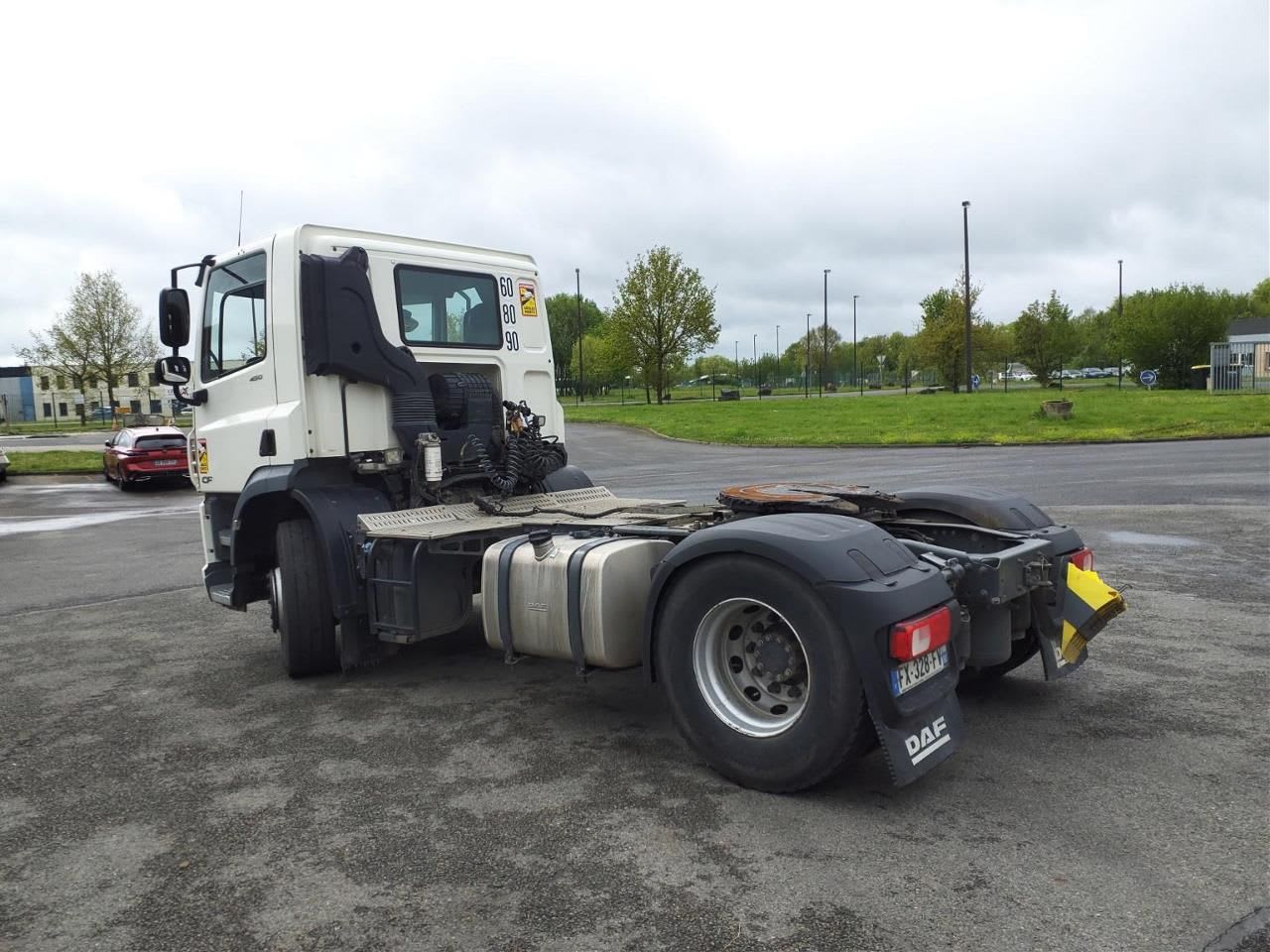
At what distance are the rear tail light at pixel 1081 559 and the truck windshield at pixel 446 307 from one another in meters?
4.02

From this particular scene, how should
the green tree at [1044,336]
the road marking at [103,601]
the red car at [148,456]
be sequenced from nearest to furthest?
the road marking at [103,601] → the red car at [148,456] → the green tree at [1044,336]

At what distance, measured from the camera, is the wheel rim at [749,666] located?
160 inches

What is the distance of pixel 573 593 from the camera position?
4.58 metres

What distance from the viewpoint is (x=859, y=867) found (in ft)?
11.0

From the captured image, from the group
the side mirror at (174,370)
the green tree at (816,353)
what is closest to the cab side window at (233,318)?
the side mirror at (174,370)

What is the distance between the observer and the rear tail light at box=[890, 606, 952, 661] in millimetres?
3566

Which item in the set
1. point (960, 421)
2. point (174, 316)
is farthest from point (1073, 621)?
point (960, 421)

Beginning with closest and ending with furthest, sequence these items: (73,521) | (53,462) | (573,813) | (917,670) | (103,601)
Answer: (917,670) → (573,813) → (103,601) → (73,521) → (53,462)

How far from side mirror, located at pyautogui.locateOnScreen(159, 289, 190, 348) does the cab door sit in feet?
0.86

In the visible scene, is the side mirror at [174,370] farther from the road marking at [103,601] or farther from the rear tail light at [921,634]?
the rear tail light at [921,634]

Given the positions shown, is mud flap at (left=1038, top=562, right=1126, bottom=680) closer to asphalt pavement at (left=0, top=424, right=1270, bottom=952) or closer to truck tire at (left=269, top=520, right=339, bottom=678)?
asphalt pavement at (left=0, top=424, right=1270, bottom=952)

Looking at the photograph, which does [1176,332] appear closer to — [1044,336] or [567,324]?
[1044,336]

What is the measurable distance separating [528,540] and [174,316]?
10.5 ft

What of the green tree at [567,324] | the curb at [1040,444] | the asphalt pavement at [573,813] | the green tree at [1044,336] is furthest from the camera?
the green tree at [567,324]
